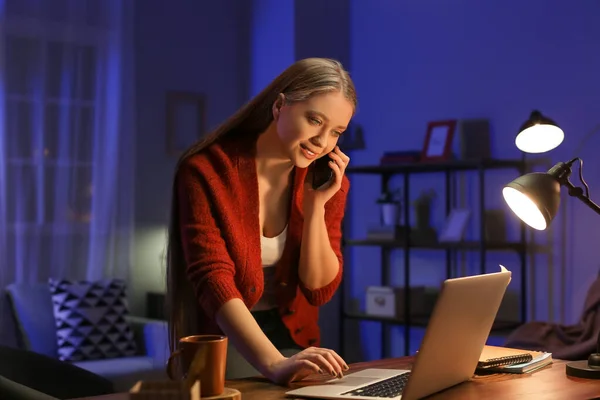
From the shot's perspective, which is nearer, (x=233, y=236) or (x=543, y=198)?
(x=543, y=198)

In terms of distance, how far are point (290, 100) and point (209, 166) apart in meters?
0.24

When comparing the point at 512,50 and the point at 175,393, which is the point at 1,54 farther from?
the point at 175,393

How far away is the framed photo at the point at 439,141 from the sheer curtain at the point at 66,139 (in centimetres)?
181

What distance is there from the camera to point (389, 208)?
5.01 meters

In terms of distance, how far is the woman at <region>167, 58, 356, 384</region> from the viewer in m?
1.78

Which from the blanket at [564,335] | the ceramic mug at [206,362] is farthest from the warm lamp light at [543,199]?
the blanket at [564,335]

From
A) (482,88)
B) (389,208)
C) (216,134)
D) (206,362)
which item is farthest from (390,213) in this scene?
(206,362)

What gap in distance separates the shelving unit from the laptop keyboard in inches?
108

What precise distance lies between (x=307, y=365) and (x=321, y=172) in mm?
633

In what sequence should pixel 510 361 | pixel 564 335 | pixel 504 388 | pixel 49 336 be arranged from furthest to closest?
pixel 49 336 → pixel 564 335 → pixel 510 361 → pixel 504 388

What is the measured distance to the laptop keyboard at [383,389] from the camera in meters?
1.54

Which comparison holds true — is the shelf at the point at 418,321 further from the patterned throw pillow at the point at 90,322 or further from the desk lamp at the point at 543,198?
the desk lamp at the point at 543,198

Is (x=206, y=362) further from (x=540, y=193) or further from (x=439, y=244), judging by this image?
(x=439, y=244)

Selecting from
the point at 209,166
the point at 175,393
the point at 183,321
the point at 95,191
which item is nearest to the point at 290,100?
the point at 209,166
